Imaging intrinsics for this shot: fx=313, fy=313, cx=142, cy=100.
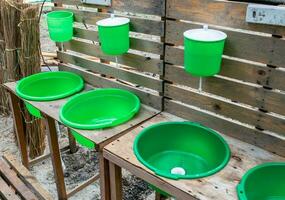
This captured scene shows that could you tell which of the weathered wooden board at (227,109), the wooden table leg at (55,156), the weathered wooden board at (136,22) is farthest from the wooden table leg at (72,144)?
the weathered wooden board at (227,109)

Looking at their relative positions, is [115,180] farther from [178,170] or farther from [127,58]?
[127,58]

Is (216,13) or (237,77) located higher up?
(216,13)

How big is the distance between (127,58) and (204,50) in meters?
0.73

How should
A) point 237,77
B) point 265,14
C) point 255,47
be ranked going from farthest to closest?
point 237,77 < point 255,47 < point 265,14

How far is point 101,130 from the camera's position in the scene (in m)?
1.65

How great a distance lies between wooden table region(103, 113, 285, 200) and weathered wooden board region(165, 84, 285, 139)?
0.39 ft

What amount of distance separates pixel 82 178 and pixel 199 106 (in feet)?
4.51

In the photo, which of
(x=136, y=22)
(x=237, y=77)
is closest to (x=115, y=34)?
(x=136, y=22)

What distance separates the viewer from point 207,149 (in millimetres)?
1651

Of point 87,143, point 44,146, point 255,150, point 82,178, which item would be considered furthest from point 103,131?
point 44,146

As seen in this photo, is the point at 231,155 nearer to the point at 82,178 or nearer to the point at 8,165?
the point at 82,178

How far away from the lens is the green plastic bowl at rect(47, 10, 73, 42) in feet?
6.86

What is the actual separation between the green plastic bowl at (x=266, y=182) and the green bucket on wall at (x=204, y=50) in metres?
0.47

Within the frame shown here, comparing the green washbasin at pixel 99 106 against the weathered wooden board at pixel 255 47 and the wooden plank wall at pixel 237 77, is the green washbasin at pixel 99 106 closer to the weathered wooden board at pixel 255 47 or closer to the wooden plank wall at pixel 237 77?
the wooden plank wall at pixel 237 77
